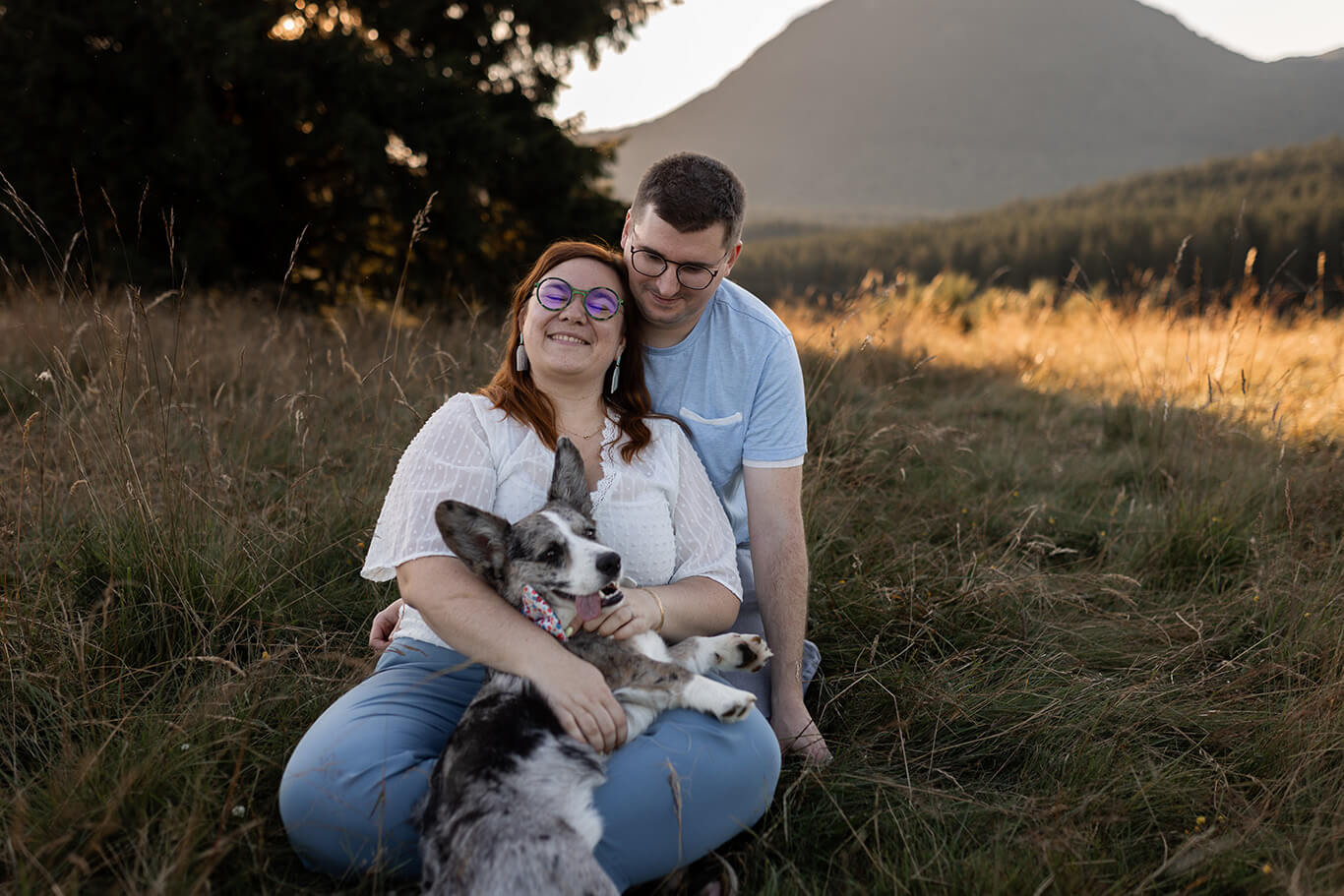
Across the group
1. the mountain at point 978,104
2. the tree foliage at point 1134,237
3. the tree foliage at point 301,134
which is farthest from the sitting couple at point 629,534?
the mountain at point 978,104

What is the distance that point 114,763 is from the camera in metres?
2.17

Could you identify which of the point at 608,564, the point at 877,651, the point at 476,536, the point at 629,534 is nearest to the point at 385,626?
the point at 476,536

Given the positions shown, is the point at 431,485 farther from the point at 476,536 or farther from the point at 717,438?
the point at 717,438

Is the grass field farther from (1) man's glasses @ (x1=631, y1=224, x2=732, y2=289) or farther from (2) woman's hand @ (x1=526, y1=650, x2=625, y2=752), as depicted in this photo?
(1) man's glasses @ (x1=631, y1=224, x2=732, y2=289)

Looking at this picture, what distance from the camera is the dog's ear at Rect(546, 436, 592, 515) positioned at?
2363 millimetres

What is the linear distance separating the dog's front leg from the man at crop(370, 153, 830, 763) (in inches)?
11.8

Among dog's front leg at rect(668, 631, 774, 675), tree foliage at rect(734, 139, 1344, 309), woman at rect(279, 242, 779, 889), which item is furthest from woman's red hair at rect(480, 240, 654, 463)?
tree foliage at rect(734, 139, 1344, 309)

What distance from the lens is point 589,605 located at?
226cm

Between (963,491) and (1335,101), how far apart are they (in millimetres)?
84202

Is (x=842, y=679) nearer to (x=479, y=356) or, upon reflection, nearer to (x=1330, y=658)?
(x=1330, y=658)

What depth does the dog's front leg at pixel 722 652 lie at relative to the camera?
2.47 m

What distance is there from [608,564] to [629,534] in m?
0.44

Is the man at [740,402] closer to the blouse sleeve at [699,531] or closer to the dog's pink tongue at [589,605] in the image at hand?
the blouse sleeve at [699,531]

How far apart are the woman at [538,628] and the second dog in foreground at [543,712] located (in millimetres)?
55
